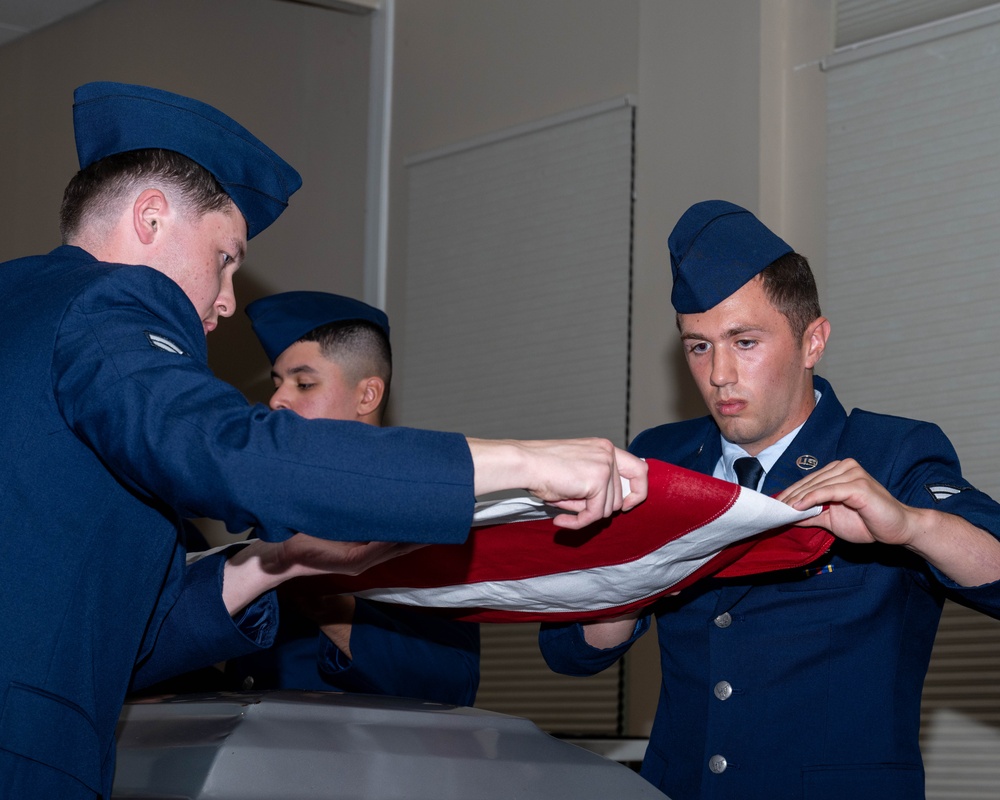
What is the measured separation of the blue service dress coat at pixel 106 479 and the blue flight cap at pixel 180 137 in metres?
0.28

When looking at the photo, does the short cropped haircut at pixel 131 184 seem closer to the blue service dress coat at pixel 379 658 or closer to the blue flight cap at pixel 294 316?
the blue service dress coat at pixel 379 658

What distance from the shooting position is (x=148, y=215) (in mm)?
1656

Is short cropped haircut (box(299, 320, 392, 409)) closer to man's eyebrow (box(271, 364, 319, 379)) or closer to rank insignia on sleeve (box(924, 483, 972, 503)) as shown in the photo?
man's eyebrow (box(271, 364, 319, 379))

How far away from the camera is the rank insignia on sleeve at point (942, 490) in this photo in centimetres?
197

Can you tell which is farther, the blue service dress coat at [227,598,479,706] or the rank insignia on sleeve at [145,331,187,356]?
the blue service dress coat at [227,598,479,706]

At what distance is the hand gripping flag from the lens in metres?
1.86

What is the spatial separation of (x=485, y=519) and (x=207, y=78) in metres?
3.63

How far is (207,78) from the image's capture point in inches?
200

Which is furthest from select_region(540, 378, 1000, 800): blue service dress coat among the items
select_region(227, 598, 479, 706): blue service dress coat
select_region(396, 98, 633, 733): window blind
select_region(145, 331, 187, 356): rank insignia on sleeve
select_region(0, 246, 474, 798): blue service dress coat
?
select_region(396, 98, 633, 733): window blind

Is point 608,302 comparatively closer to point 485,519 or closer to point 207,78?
point 207,78

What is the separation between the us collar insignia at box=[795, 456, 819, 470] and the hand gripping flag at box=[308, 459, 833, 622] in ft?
0.56

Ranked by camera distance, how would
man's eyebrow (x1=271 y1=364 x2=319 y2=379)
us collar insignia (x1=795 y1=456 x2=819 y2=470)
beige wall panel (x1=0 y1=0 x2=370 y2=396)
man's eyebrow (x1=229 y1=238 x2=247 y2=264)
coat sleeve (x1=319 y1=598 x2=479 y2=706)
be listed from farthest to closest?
beige wall panel (x1=0 y1=0 x2=370 y2=396) → man's eyebrow (x1=271 y1=364 x2=319 y2=379) → coat sleeve (x1=319 y1=598 x2=479 y2=706) → us collar insignia (x1=795 y1=456 x2=819 y2=470) → man's eyebrow (x1=229 y1=238 x2=247 y2=264)

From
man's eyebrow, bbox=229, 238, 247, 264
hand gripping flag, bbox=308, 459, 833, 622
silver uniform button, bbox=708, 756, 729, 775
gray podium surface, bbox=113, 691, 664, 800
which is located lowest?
silver uniform button, bbox=708, 756, 729, 775

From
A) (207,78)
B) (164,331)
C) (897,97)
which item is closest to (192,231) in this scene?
(164,331)
